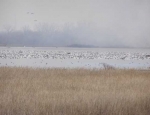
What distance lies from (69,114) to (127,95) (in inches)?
58.0

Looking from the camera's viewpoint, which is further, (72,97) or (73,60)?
(73,60)

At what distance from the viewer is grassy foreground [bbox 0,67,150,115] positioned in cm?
425

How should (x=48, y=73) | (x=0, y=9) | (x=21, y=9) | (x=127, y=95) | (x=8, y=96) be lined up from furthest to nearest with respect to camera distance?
1. (x=21, y=9)
2. (x=0, y=9)
3. (x=48, y=73)
4. (x=127, y=95)
5. (x=8, y=96)

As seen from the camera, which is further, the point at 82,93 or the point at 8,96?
the point at 82,93

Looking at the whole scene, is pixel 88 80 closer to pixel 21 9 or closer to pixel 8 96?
pixel 8 96

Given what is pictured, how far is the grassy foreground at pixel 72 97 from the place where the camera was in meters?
4.25

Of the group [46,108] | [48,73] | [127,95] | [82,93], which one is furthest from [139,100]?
[48,73]

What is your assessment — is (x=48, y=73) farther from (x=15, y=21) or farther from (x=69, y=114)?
(x=69, y=114)

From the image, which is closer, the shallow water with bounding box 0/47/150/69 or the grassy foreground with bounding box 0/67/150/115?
the grassy foreground with bounding box 0/67/150/115

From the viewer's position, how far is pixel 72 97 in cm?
493

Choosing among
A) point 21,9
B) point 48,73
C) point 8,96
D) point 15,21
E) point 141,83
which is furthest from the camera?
point 15,21

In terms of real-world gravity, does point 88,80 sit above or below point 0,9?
below

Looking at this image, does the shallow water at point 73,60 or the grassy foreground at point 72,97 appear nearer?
the grassy foreground at point 72,97

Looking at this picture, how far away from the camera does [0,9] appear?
28.6 ft
